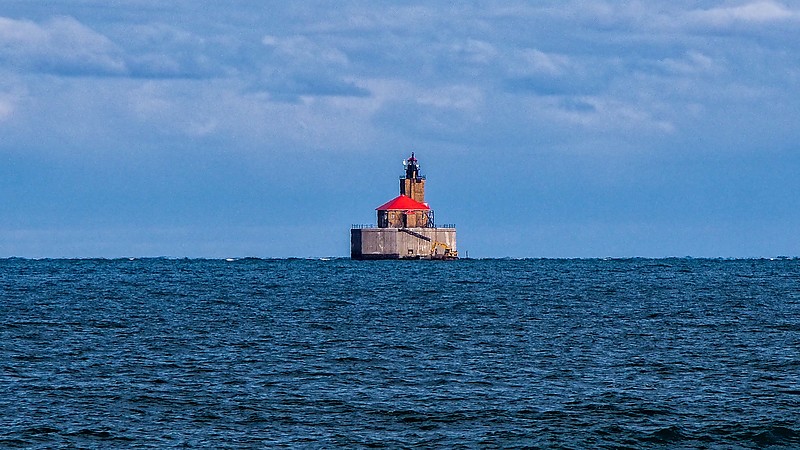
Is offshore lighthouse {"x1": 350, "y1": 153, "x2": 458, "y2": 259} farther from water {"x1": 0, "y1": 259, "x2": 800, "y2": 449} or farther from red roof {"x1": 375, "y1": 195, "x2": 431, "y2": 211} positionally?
water {"x1": 0, "y1": 259, "x2": 800, "y2": 449}

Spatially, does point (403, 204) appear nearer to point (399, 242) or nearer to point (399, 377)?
point (399, 242)

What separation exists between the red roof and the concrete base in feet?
9.99

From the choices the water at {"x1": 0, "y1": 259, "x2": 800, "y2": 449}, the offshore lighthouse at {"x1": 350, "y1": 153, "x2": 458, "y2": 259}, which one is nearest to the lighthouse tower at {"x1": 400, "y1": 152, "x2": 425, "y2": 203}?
the offshore lighthouse at {"x1": 350, "y1": 153, "x2": 458, "y2": 259}

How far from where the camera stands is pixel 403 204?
145 metres

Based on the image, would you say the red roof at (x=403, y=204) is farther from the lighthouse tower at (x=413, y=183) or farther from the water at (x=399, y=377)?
the water at (x=399, y=377)

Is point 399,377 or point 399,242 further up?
point 399,242

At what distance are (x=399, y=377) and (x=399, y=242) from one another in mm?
114919

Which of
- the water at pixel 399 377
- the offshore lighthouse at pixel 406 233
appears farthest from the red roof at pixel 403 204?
the water at pixel 399 377

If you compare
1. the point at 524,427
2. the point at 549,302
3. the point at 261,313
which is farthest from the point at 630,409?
the point at 549,302

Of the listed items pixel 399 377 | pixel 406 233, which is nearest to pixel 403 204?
pixel 406 233

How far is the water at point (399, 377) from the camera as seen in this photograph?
21.4 metres

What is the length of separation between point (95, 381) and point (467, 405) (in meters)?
9.90

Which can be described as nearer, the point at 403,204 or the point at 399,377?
the point at 399,377

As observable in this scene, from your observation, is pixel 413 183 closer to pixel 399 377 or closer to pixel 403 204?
pixel 403 204
